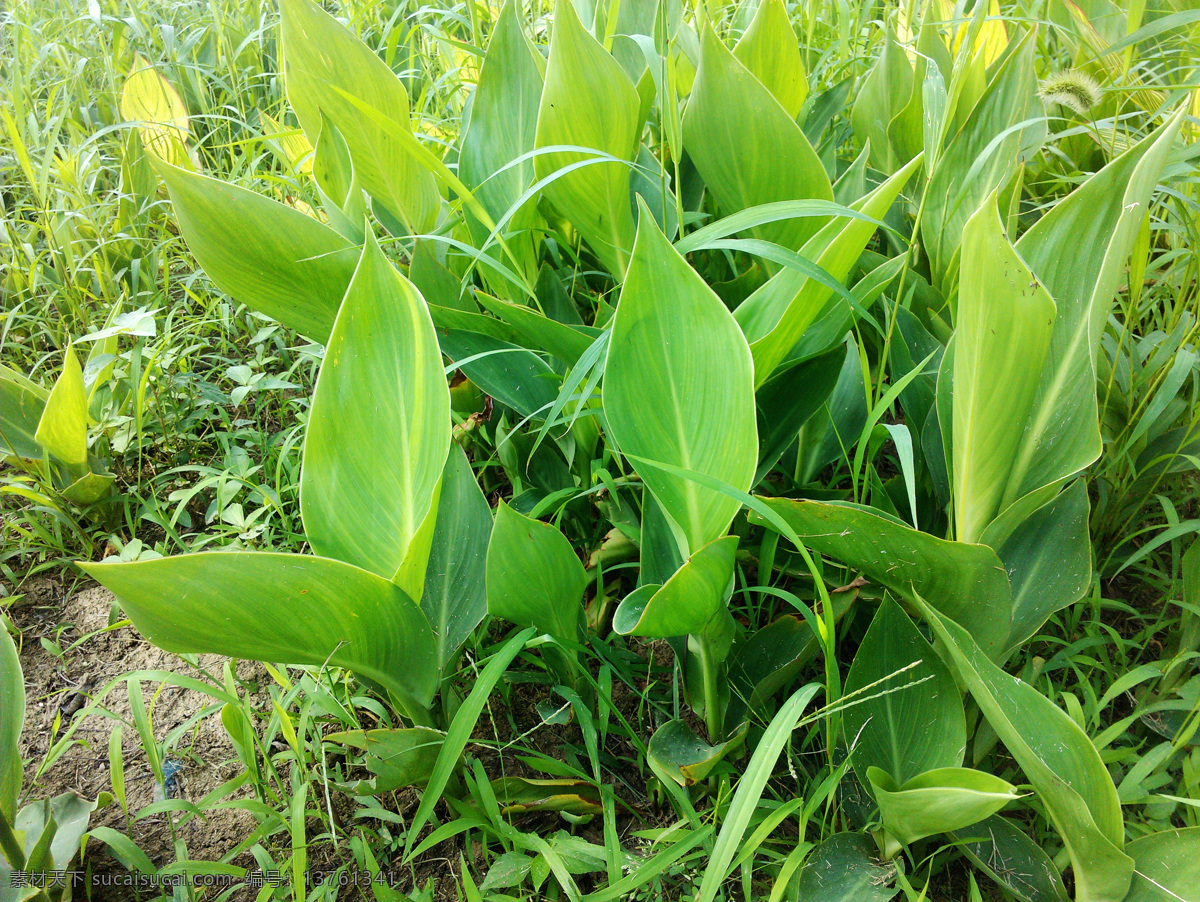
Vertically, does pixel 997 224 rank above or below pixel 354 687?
above

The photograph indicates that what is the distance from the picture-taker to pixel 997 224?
612mm

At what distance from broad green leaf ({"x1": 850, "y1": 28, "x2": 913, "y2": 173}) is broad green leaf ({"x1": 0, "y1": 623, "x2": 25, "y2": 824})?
1250mm

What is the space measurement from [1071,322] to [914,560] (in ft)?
0.95

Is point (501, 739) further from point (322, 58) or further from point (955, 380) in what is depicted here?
point (322, 58)

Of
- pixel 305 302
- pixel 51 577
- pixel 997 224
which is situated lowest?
pixel 51 577

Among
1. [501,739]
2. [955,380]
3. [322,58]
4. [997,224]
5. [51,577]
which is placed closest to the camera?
[997,224]

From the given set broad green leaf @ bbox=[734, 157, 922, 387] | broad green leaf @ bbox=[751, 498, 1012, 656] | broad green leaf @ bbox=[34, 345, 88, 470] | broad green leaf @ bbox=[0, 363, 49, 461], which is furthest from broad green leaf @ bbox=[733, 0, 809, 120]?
broad green leaf @ bbox=[0, 363, 49, 461]

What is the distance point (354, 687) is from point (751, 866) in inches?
20.5

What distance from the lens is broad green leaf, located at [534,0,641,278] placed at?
37.1 inches

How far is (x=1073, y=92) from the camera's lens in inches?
37.8

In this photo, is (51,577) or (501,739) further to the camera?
(51,577)

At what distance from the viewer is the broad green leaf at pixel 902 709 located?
0.76 meters

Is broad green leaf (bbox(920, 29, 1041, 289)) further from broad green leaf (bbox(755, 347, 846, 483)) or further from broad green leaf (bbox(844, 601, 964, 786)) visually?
broad green leaf (bbox(844, 601, 964, 786))

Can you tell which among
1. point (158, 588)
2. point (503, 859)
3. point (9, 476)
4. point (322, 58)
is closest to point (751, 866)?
point (503, 859)
